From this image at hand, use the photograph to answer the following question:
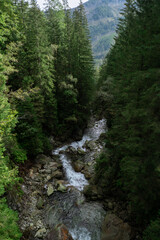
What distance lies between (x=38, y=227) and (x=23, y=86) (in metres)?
11.9

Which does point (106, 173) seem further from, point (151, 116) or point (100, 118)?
point (100, 118)

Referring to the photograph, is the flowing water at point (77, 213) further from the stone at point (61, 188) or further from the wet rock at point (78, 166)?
the wet rock at point (78, 166)

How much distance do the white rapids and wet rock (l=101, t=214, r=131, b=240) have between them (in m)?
4.08

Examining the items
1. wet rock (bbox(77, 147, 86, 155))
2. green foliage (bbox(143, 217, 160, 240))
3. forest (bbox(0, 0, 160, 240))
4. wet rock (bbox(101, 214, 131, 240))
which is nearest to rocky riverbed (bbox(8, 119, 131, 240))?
wet rock (bbox(101, 214, 131, 240))

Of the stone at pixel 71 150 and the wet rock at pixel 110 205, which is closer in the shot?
the wet rock at pixel 110 205

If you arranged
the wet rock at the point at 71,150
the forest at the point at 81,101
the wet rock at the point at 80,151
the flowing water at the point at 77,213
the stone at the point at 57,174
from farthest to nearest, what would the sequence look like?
the wet rock at the point at 71,150
the wet rock at the point at 80,151
the stone at the point at 57,174
the flowing water at the point at 77,213
the forest at the point at 81,101

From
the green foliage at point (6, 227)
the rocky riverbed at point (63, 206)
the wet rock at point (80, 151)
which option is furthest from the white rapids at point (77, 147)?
the green foliage at point (6, 227)

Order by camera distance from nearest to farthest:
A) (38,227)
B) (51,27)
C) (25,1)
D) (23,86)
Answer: (38,227) < (23,86) < (25,1) < (51,27)

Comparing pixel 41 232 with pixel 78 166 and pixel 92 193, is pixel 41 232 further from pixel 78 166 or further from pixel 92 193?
pixel 78 166

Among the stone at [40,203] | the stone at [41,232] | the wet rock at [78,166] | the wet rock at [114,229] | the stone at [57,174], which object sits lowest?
the wet rock at [78,166]

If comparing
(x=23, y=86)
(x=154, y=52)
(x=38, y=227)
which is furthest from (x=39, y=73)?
(x=38, y=227)

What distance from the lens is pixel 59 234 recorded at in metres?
9.01

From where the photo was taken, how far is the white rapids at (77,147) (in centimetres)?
1407

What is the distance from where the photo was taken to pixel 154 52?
24.3 feet
